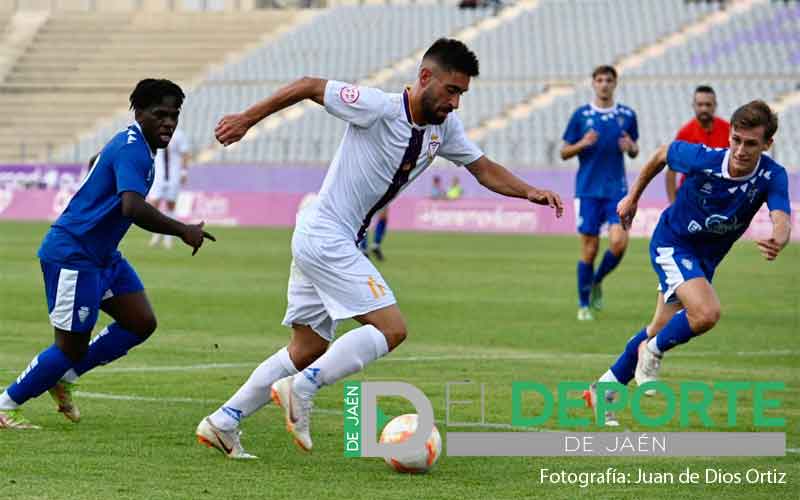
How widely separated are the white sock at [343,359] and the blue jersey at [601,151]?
31.5 feet

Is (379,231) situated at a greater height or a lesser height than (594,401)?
greater

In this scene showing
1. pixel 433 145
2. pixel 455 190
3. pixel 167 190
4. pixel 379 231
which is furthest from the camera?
pixel 455 190

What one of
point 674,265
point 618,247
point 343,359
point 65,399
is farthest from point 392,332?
point 618,247

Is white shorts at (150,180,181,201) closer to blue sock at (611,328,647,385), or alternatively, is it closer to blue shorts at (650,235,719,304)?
blue shorts at (650,235,719,304)

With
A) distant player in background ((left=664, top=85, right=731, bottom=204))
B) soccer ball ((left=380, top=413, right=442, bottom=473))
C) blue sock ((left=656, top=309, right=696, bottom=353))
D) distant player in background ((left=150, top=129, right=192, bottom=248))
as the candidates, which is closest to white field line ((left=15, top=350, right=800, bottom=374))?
distant player in background ((left=664, top=85, right=731, bottom=204))

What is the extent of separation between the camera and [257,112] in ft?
23.7

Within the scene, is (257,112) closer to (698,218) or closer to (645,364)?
(645,364)

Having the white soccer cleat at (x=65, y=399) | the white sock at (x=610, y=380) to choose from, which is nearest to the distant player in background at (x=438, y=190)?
the white sock at (x=610, y=380)

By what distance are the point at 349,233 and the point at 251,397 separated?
Result: 0.93 metres

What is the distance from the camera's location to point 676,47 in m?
50.2

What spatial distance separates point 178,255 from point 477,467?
65.4 ft

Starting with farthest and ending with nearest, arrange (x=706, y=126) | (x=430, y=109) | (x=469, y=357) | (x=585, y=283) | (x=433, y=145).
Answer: (x=585, y=283) → (x=706, y=126) → (x=469, y=357) → (x=433, y=145) → (x=430, y=109)

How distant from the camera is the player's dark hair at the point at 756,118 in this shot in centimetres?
881

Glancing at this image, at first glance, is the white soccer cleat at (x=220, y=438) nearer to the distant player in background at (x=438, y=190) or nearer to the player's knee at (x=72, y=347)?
the player's knee at (x=72, y=347)
